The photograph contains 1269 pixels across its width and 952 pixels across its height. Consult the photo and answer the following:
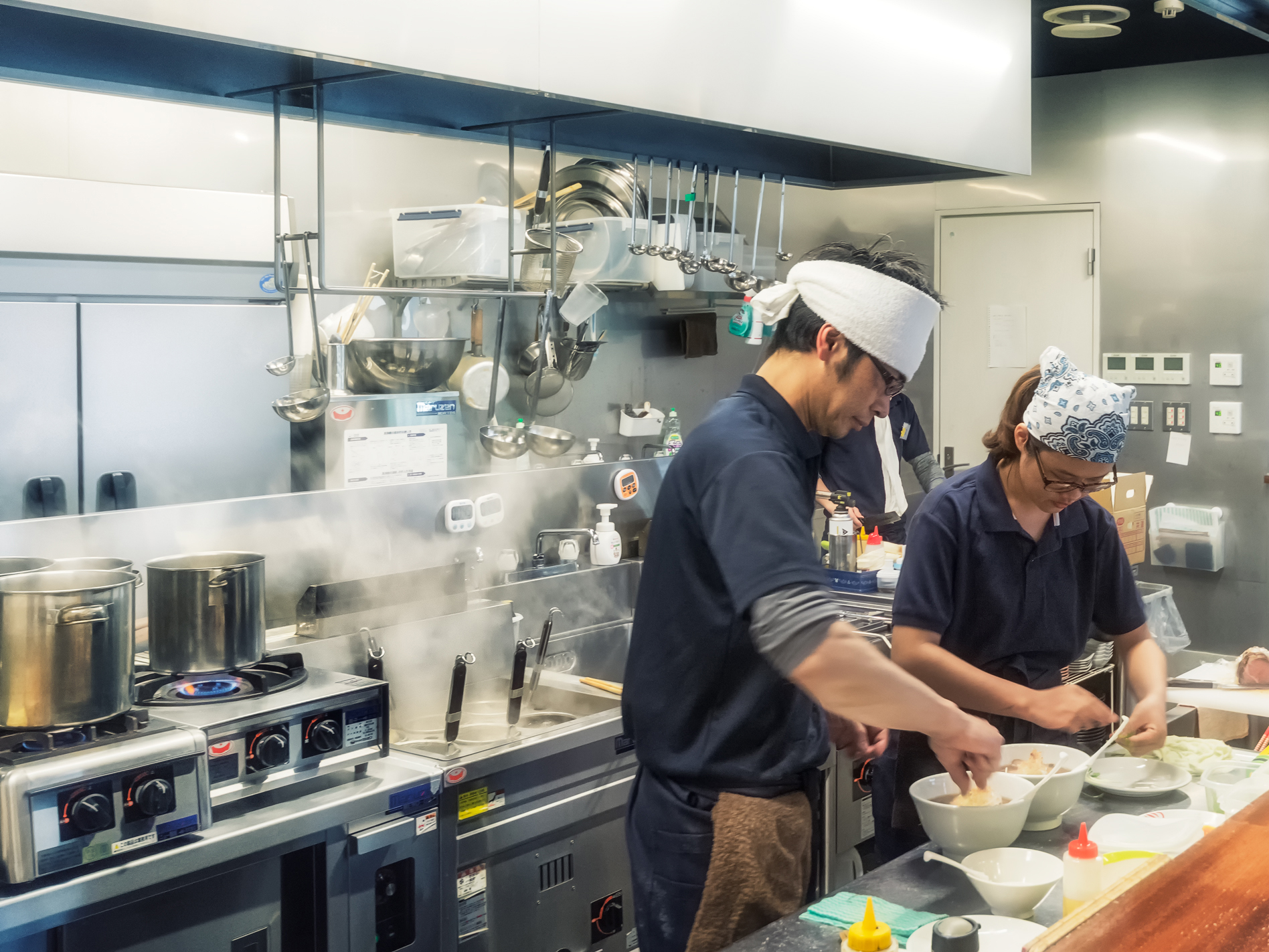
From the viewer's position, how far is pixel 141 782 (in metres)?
1.83

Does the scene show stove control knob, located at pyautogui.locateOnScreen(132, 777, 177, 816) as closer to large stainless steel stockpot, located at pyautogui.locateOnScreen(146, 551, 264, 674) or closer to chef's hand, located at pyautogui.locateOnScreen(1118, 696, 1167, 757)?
large stainless steel stockpot, located at pyautogui.locateOnScreen(146, 551, 264, 674)

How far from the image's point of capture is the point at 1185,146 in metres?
5.12

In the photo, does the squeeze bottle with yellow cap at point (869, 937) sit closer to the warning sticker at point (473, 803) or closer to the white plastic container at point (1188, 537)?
the warning sticker at point (473, 803)

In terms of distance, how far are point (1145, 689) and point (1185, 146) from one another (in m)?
3.93

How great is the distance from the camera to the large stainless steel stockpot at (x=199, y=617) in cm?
Answer: 207

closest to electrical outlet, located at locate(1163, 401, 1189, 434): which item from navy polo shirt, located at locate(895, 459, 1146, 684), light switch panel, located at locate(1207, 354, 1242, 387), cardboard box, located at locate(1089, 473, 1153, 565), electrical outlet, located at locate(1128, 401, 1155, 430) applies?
electrical outlet, located at locate(1128, 401, 1155, 430)

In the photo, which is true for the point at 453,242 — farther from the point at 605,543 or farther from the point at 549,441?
the point at 605,543

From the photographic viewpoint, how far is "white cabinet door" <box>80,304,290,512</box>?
2887mm

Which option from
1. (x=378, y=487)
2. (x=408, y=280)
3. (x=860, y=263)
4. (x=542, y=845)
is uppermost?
(x=408, y=280)

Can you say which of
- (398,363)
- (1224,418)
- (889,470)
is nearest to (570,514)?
(398,363)

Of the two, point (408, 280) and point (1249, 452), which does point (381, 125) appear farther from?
point (1249, 452)

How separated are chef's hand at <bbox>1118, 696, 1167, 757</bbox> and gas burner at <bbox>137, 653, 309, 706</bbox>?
4.82 ft

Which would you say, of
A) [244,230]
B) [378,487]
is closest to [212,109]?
[244,230]

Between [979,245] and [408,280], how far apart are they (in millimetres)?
3237
